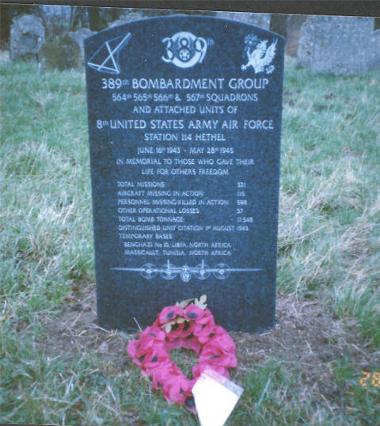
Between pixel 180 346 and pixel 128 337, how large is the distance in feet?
0.82

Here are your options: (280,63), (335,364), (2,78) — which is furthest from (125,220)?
(2,78)

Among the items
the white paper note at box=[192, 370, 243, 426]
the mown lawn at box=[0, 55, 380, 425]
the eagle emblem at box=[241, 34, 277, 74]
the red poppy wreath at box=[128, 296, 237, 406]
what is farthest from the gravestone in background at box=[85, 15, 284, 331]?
the white paper note at box=[192, 370, 243, 426]

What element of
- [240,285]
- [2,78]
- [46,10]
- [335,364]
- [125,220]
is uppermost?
[46,10]

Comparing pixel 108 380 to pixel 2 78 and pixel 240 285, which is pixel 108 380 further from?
pixel 2 78

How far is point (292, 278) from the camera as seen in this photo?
2740 millimetres

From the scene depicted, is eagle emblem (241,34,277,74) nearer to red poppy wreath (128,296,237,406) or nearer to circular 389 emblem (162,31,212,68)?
circular 389 emblem (162,31,212,68)

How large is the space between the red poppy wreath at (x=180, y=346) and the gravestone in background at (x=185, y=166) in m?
0.12

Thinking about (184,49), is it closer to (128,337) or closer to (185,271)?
(185,271)

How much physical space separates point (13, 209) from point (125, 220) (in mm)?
1259

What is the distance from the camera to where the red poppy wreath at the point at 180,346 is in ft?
6.64

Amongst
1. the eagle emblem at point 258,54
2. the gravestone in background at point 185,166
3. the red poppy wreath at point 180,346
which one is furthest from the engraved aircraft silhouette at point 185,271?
the eagle emblem at point 258,54

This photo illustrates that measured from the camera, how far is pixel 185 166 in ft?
7.30
